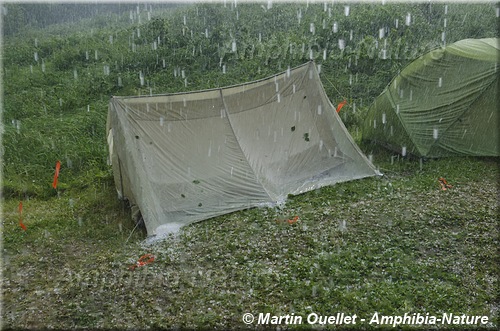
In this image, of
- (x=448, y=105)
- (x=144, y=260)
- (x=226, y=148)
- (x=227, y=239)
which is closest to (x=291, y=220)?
(x=227, y=239)

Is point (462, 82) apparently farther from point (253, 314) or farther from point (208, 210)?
point (253, 314)

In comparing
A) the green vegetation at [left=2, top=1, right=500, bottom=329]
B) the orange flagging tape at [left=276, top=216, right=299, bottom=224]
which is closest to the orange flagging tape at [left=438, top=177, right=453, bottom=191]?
the green vegetation at [left=2, top=1, right=500, bottom=329]

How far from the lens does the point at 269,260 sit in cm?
631

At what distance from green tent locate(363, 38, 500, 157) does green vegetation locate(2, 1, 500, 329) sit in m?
0.40

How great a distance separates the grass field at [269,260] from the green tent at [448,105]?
1118mm

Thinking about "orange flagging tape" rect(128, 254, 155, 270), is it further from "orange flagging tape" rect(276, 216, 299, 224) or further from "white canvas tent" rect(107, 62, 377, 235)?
"orange flagging tape" rect(276, 216, 299, 224)

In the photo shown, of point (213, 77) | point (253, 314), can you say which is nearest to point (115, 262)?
point (253, 314)

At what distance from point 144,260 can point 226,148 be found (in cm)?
268

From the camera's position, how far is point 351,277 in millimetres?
5809

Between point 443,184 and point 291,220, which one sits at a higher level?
point 443,184

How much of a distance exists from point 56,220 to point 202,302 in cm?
371

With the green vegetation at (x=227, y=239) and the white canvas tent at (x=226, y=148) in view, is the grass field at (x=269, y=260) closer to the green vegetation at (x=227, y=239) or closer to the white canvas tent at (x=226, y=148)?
the green vegetation at (x=227, y=239)

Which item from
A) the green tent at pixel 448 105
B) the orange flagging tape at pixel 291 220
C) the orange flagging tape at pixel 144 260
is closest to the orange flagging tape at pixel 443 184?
the green tent at pixel 448 105

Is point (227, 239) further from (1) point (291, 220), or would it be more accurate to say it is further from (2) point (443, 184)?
(2) point (443, 184)
